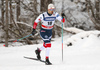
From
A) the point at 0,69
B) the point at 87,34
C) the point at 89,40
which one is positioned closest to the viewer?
the point at 0,69

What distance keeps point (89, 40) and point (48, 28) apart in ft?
12.1

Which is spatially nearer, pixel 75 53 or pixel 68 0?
pixel 75 53

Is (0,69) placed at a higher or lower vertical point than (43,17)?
lower

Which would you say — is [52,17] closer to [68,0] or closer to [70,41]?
[70,41]

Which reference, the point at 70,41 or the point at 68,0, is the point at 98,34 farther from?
the point at 68,0

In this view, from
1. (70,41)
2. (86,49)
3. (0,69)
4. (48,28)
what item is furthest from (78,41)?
(0,69)

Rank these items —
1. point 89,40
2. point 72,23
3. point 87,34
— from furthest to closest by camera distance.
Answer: point 72,23
point 87,34
point 89,40

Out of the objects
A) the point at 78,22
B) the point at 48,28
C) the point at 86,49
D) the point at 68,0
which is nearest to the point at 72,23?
the point at 78,22

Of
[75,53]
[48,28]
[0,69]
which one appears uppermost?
[48,28]

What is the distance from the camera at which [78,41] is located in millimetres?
8398

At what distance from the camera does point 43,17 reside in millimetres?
4805

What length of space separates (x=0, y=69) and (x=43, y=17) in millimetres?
1914

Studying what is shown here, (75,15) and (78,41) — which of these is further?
(75,15)

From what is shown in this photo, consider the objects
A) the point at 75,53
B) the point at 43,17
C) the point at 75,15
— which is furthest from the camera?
the point at 75,15
